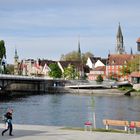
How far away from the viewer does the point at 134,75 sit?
471 feet

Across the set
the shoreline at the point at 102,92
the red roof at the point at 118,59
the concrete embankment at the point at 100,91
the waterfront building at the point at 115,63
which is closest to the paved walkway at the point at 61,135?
the shoreline at the point at 102,92

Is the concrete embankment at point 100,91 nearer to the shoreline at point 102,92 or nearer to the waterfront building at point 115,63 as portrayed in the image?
the shoreline at point 102,92

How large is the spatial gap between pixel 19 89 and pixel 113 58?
44526 mm

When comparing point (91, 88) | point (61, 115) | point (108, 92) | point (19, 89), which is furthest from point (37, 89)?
point (61, 115)

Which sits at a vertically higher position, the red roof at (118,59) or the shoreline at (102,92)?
the red roof at (118,59)

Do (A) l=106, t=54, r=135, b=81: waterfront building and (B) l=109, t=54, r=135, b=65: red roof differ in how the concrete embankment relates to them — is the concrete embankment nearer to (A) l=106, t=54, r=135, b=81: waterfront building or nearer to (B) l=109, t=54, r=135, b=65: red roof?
(A) l=106, t=54, r=135, b=81: waterfront building

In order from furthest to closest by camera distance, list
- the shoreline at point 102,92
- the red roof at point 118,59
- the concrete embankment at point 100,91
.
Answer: the red roof at point 118,59
the concrete embankment at point 100,91
the shoreline at point 102,92

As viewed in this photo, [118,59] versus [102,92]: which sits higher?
[118,59]

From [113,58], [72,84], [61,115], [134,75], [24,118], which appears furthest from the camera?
[113,58]

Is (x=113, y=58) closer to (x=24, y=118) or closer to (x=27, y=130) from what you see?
(x=24, y=118)

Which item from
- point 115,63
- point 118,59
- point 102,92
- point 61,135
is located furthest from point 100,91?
point 61,135

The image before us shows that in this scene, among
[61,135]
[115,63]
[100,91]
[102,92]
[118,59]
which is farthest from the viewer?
[118,59]

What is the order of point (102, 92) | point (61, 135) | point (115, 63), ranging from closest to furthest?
point (61, 135)
point (102, 92)
point (115, 63)

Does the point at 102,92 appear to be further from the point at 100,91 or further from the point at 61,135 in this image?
the point at 61,135
